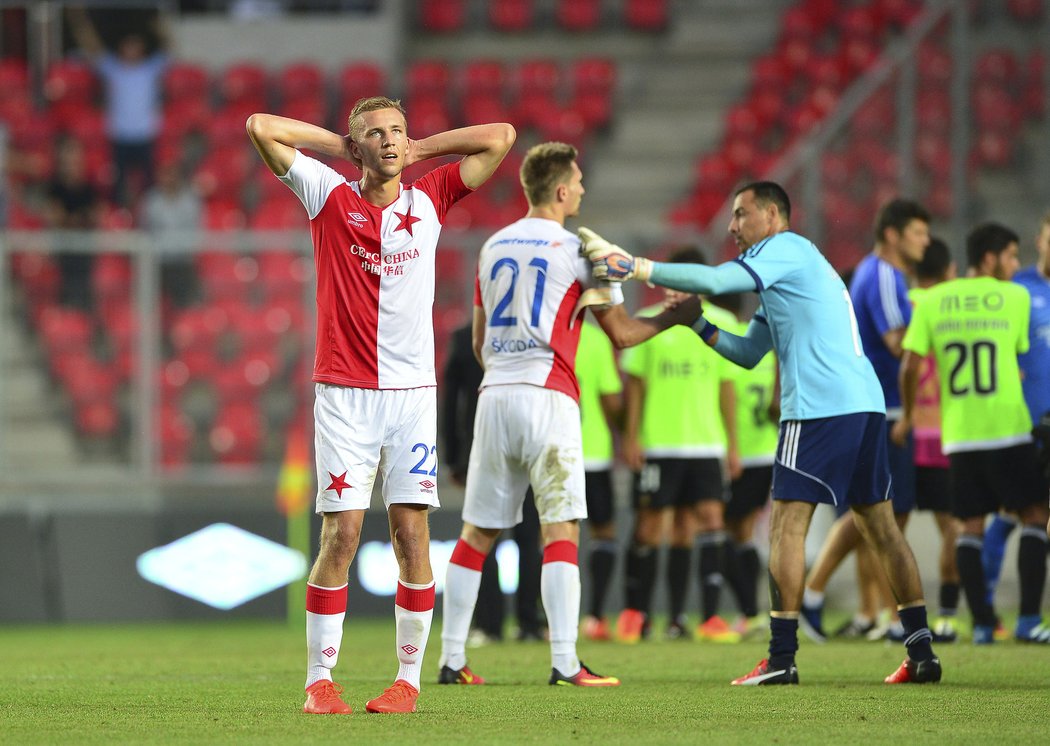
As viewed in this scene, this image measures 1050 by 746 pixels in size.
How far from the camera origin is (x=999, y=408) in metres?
9.48

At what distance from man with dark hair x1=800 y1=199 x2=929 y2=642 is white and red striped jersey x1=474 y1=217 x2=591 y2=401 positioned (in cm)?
291

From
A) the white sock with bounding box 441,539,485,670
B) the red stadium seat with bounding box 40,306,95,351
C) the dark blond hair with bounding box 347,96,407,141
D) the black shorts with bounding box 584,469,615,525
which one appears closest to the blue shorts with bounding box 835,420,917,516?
the black shorts with bounding box 584,469,615,525

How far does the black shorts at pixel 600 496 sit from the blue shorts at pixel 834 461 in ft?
11.9

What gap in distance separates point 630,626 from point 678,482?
98 centimetres

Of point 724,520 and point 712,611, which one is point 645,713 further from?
point 724,520

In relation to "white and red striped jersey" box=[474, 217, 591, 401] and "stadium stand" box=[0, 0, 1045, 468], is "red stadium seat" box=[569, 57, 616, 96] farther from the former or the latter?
"white and red striped jersey" box=[474, 217, 591, 401]

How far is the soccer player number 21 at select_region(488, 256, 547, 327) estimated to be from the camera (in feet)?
24.3

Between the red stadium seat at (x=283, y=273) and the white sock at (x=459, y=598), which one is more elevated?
the red stadium seat at (x=283, y=273)

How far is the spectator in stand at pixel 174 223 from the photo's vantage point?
13734mm

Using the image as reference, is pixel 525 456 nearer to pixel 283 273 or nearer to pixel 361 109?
pixel 361 109

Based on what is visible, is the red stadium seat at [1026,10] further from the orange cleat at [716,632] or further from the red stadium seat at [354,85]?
the red stadium seat at [354,85]

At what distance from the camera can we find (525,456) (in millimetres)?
7422

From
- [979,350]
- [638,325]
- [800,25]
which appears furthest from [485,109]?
[638,325]

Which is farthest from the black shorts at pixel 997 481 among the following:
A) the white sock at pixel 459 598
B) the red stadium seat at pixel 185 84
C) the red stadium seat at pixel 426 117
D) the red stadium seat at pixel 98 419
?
the red stadium seat at pixel 185 84
